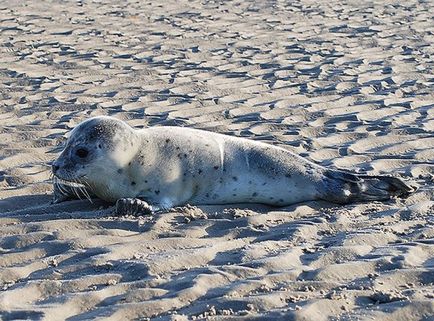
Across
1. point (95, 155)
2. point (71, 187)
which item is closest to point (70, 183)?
point (71, 187)

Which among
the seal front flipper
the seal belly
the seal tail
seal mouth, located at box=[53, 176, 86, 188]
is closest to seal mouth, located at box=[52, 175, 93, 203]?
seal mouth, located at box=[53, 176, 86, 188]

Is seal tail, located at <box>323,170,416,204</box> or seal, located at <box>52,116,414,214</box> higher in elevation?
seal, located at <box>52,116,414,214</box>

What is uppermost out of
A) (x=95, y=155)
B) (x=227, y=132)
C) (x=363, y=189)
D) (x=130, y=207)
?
(x=95, y=155)

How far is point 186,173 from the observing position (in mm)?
5336

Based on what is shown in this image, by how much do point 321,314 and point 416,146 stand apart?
312 centimetres

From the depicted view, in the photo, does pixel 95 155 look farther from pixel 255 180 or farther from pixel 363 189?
pixel 363 189

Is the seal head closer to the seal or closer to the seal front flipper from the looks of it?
the seal

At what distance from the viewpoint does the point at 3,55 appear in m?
10.1

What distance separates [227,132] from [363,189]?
1.93 metres

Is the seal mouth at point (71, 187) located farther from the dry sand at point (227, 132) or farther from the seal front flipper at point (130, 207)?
the seal front flipper at point (130, 207)

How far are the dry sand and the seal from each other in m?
0.09


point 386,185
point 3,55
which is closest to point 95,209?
point 386,185

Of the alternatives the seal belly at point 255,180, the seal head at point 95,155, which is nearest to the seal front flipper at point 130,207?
the seal head at point 95,155

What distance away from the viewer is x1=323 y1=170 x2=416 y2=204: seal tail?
539 centimetres
